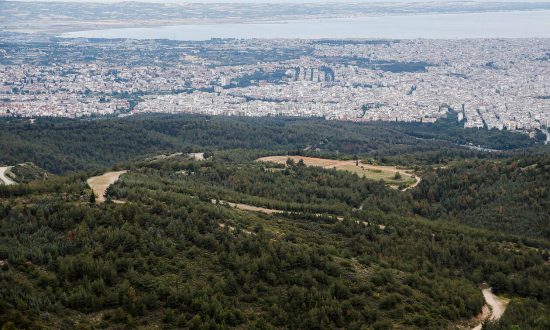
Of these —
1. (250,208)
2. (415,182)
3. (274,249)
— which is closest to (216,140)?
(415,182)

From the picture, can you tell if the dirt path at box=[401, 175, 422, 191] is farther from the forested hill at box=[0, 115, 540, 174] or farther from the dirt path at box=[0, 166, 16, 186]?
the dirt path at box=[0, 166, 16, 186]

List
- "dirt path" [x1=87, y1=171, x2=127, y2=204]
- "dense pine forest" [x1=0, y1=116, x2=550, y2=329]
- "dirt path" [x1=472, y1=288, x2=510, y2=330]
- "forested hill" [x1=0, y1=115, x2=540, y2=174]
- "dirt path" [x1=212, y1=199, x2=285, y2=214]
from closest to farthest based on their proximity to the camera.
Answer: "dense pine forest" [x1=0, y1=116, x2=550, y2=329] < "dirt path" [x1=472, y1=288, x2=510, y2=330] < "dirt path" [x1=87, y1=171, x2=127, y2=204] < "dirt path" [x1=212, y1=199, x2=285, y2=214] < "forested hill" [x1=0, y1=115, x2=540, y2=174]

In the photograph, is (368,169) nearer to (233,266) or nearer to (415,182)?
(415,182)

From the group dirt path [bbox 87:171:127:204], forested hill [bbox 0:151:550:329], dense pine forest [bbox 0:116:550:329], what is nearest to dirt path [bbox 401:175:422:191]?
dense pine forest [bbox 0:116:550:329]

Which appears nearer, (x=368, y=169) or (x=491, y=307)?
(x=491, y=307)

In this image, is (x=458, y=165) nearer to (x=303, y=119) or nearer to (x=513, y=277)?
(x=513, y=277)

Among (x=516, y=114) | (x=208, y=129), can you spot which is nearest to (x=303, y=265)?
(x=208, y=129)
